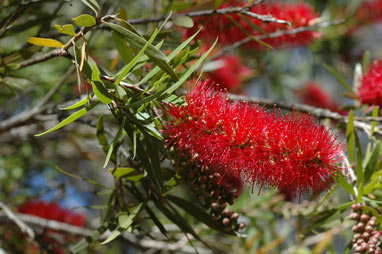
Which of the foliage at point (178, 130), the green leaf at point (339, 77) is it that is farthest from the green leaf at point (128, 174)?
the green leaf at point (339, 77)

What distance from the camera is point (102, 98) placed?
0.86 meters

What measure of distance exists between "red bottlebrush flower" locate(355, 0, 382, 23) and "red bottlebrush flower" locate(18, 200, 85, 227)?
199cm

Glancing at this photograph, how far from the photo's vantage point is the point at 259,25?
1.53m

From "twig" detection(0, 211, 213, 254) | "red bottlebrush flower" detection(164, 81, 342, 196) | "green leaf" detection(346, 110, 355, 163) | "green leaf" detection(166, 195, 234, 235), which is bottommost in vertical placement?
"twig" detection(0, 211, 213, 254)

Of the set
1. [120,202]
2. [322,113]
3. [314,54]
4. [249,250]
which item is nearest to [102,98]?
[120,202]

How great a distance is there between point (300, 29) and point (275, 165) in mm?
829

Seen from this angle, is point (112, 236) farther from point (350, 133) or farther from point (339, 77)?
point (339, 77)

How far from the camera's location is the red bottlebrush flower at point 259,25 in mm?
1442

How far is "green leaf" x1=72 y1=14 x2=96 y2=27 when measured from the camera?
0.87 metres

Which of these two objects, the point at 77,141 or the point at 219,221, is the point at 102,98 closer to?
the point at 219,221

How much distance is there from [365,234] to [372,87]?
530mm

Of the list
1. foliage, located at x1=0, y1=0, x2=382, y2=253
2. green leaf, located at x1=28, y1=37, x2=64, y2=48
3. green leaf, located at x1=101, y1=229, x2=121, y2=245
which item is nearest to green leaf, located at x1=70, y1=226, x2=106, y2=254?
foliage, located at x1=0, y1=0, x2=382, y2=253

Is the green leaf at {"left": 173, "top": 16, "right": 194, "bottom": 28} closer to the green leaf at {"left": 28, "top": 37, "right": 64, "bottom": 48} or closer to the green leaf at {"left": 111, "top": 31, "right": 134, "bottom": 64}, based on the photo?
the green leaf at {"left": 111, "top": 31, "right": 134, "bottom": 64}

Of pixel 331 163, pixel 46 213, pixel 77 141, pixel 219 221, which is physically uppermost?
pixel 331 163
